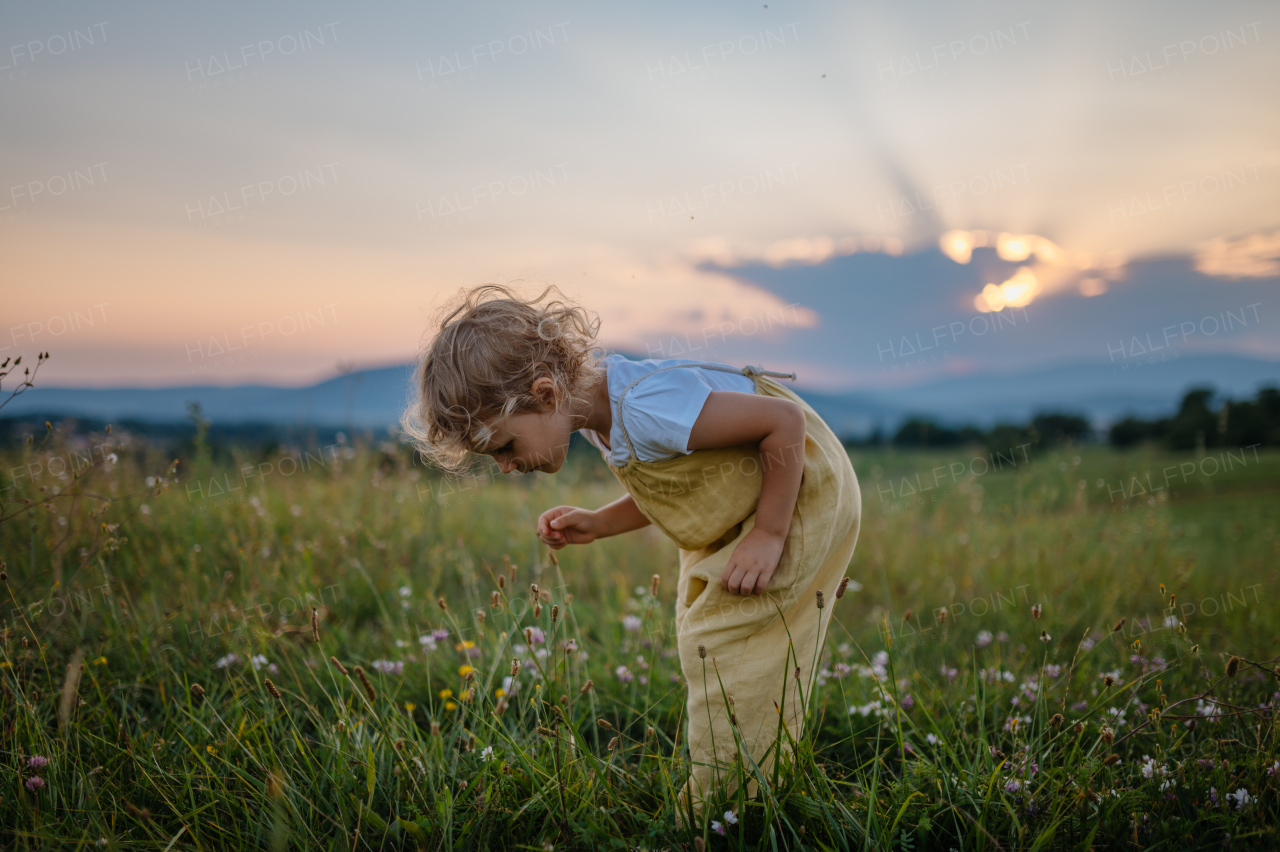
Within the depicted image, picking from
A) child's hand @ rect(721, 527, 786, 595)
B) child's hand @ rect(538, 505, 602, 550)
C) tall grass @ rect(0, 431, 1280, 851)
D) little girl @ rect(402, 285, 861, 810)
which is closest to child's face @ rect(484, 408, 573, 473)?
little girl @ rect(402, 285, 861, 810)

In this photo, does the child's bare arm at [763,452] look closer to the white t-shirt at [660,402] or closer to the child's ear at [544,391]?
the white t-shirt at [660,402]

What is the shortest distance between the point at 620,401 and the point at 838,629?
2.57 m

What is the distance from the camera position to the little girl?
80.4 inches

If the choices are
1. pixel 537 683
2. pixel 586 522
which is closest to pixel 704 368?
pixel 586 522

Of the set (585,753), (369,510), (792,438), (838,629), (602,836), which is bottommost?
(838,629)

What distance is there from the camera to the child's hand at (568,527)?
8.29 feet

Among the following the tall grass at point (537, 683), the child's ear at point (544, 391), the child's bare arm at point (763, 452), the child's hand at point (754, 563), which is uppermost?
the child's ear at point (544, 391)

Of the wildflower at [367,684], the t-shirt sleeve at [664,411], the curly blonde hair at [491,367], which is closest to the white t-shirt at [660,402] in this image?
the t-shirt sleeve at [664,411]

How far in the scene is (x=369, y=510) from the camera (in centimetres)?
460

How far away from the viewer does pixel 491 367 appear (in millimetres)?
2221

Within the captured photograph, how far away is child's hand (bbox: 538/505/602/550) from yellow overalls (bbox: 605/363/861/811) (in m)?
0.34

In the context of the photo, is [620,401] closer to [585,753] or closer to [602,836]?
[585,753]

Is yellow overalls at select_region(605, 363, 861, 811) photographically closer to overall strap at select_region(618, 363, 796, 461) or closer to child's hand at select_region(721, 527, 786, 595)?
overall strap at select_region(618, 363, 796, 461)

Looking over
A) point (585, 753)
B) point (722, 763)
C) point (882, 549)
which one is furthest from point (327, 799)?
point (882, 549)
